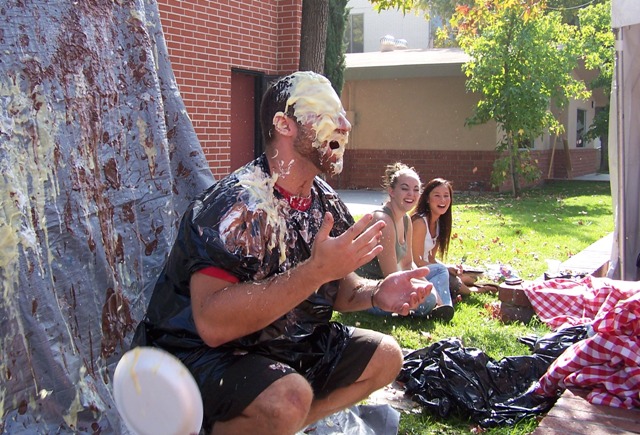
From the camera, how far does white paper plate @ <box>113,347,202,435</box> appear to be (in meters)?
2.29

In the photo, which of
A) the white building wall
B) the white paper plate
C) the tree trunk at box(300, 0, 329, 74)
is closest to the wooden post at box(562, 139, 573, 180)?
the white building wall

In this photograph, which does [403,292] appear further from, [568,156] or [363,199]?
[568,156]

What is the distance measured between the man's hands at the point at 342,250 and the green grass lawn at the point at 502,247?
160cm

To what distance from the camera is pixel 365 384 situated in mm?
2992

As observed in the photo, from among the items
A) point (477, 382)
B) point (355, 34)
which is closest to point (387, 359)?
point (477, 382)

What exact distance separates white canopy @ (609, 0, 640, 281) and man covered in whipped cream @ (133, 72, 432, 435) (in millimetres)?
3847

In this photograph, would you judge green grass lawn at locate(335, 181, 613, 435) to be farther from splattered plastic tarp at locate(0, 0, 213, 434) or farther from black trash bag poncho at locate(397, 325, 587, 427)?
splattered plastic tarp at locate(0, 0, 213, 434)

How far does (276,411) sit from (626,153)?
4.86m

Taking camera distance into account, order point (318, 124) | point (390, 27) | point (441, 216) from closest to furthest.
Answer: point (318, 124)
point (441, 216)
point (390, 27)

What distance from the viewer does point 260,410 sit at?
240 cm

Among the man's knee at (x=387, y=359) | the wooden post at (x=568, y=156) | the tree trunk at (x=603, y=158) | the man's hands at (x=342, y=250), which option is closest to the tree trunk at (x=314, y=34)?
the man's knee at (x=387, y=359)

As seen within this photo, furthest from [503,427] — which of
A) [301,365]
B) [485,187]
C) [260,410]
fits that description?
[485,187]

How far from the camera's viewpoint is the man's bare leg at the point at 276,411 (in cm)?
240

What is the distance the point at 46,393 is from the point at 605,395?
8.92 feet
